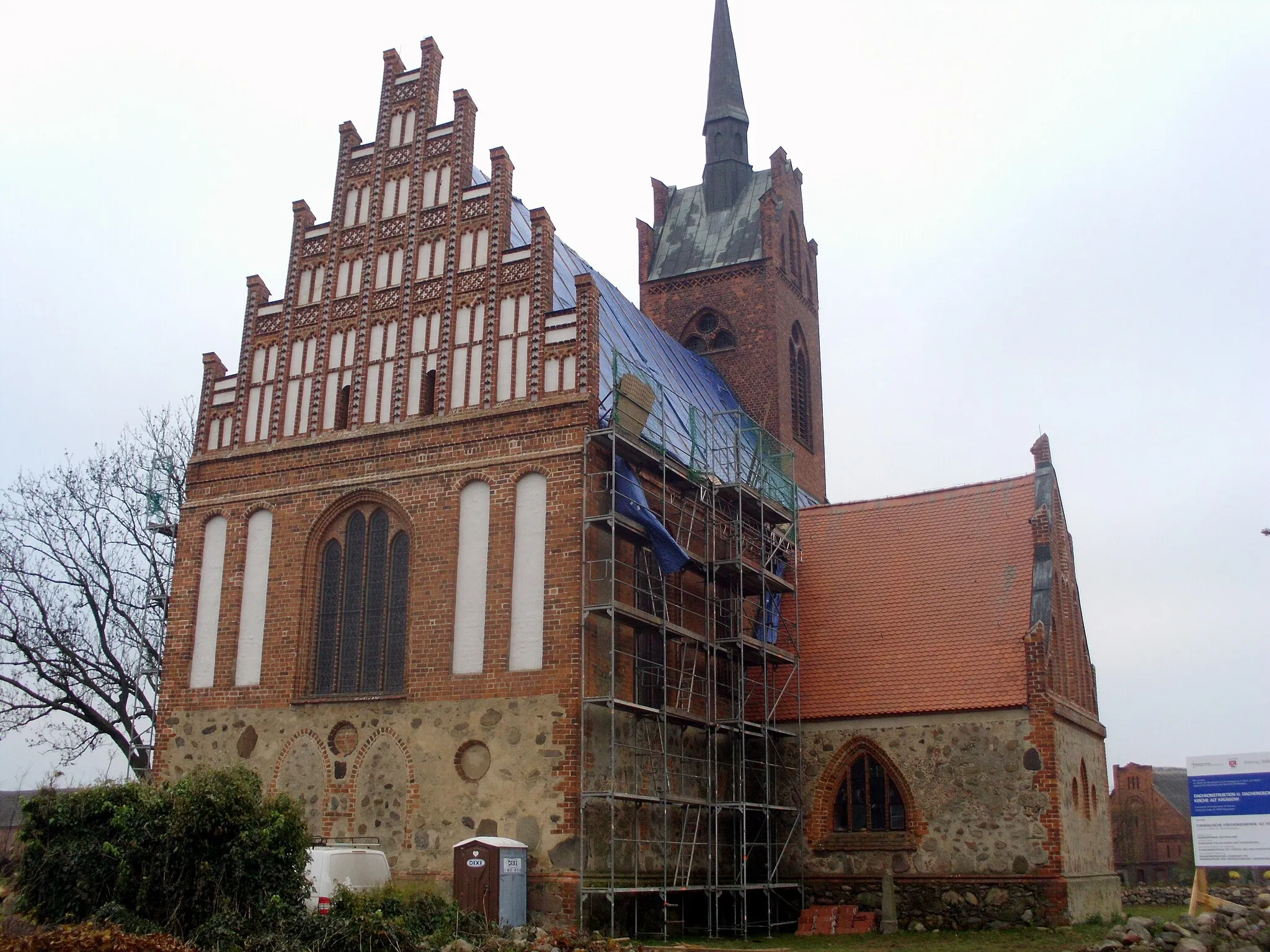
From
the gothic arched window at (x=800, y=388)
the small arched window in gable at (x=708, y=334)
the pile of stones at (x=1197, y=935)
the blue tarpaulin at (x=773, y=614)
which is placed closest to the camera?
the pile of stones at (x=1197, y=935)

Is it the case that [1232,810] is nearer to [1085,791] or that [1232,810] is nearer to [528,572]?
[1085,791]

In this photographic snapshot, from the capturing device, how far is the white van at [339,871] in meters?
16.0

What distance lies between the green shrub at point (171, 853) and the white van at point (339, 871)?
13.3 inches

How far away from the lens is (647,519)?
20516 mm

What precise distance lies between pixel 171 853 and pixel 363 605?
6.76m

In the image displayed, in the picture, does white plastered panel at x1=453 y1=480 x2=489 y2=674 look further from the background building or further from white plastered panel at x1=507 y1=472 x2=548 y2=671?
the background building

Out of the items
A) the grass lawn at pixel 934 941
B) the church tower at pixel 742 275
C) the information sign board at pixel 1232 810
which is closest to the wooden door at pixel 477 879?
the grass lawn at pixel 934 941

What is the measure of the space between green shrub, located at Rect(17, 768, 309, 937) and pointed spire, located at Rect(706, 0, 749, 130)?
29.8m

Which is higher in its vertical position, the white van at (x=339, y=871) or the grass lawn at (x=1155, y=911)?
the white van at (x=339, y=871)

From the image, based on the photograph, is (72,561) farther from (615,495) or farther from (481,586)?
(615,495)

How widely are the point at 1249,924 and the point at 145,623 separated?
24.4 m

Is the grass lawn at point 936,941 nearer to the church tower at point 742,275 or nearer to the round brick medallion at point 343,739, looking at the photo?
the round brick medallion at point 343,739

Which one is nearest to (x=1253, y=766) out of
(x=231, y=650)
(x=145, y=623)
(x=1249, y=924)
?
(x=1249, y=924)

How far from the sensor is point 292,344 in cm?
2380
